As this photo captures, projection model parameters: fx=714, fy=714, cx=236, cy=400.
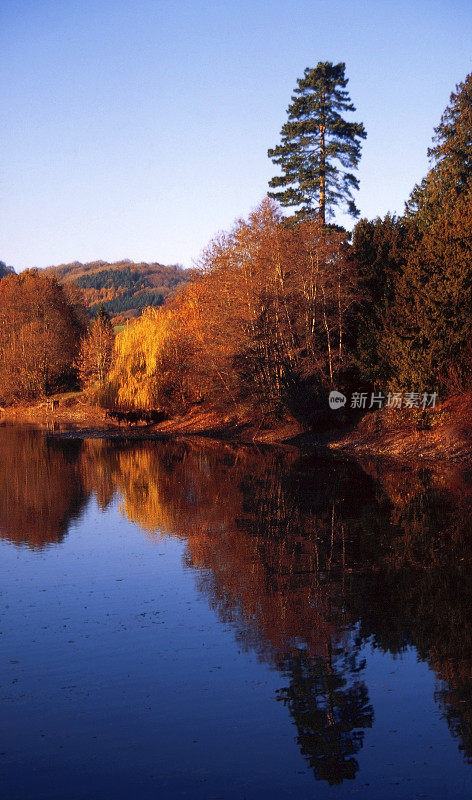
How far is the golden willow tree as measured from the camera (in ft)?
94.8

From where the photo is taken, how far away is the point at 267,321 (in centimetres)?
3103

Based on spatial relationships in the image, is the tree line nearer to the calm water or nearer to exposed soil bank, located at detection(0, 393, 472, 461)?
exposed soil bank, located at detection(0, 393, 472, 461)

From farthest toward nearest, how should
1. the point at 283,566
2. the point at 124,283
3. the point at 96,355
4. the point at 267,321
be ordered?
the point at 124,283
the point at 96,355
the point at 267,321
the point at 283,566

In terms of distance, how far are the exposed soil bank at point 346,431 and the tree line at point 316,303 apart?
0.97 m

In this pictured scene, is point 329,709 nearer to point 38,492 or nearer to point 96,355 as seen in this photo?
point 38,492

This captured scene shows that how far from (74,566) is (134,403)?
2900cm

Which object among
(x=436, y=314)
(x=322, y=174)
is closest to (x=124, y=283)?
(x=322, y=174)

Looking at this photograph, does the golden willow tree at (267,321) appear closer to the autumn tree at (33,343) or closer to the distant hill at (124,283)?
the autumn tree at (33,343)

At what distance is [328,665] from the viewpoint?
6.98 m

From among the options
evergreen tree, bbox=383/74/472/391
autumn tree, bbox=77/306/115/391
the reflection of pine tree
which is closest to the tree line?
evergreen tree, bbox=383/74/472/391

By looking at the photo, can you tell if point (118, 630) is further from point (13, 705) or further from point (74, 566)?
point (74, 566)

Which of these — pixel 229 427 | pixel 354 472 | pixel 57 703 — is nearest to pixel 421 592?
pixel 57 703

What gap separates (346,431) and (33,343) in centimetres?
3550

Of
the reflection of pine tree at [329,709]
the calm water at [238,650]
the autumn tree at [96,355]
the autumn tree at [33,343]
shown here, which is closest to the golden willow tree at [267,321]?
the autumn tree at [96,355]
